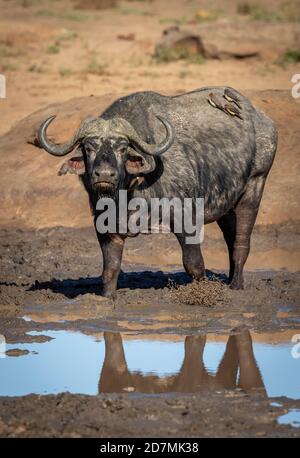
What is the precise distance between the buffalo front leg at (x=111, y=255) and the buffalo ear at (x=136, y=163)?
75 centimetres

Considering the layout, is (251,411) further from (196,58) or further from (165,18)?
(165,18)

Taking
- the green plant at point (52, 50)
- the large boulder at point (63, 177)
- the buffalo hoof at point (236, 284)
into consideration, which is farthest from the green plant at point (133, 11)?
the buffalo hoof at point (236, 284)

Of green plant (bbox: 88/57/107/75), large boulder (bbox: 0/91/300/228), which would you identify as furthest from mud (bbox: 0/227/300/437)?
green plant (bbox: 88/57/107/75)

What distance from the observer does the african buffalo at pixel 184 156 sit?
9.55 meters

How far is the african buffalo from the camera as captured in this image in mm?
9547

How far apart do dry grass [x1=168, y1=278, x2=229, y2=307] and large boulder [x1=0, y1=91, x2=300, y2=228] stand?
380 cm

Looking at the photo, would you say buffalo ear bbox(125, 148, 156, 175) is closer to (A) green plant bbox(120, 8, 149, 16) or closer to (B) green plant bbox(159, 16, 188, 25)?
(B) green plant bbox(159, 16, 188, 25)

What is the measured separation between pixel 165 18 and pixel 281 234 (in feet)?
73.1

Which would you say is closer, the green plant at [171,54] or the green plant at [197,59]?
the green plant at [197,59]

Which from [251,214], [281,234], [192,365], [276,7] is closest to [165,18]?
[276,7]

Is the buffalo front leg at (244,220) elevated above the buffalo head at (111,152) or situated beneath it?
situated beneath

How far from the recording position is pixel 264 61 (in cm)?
2483

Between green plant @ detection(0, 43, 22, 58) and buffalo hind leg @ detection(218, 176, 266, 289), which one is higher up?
green plant @ detection(0, 43, 22, 58)

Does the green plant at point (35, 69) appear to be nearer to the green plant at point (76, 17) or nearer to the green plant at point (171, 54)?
the green plant at point (171, 54)
